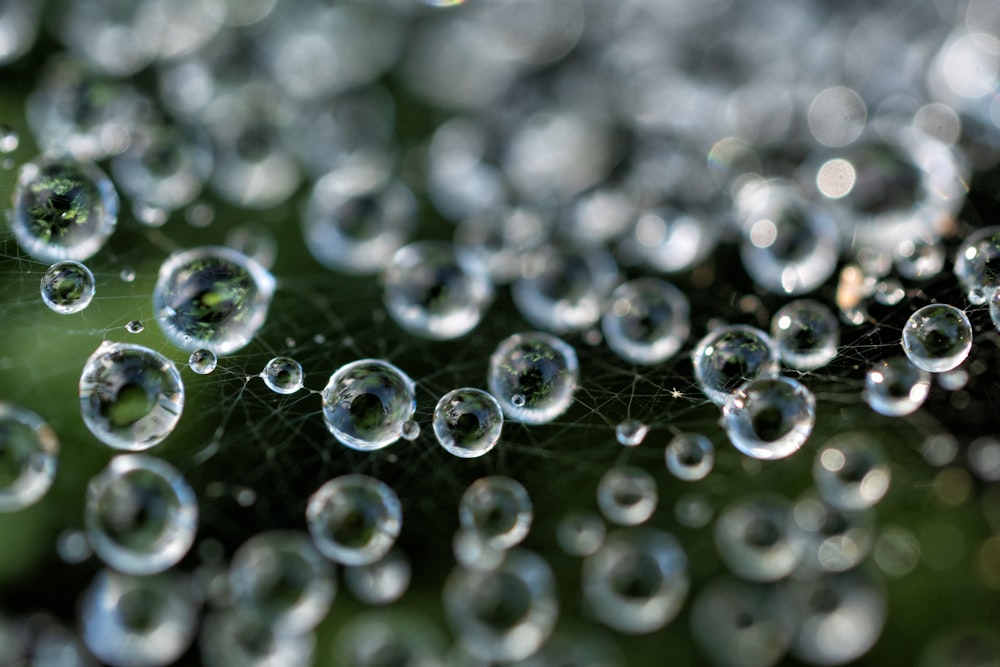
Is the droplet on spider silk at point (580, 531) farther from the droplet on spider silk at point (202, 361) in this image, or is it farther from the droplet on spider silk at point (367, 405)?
the droplet on spider silk at point (202, 361)

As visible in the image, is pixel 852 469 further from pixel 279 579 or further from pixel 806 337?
pixel 279 579

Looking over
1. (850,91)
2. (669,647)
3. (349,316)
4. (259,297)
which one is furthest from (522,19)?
(669,647)

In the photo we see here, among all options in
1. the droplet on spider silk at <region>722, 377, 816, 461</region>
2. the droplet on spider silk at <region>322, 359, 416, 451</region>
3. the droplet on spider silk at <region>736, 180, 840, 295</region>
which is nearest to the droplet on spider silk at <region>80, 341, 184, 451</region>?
the droplet on spider silk at <region>322, 359, 416, 451</region>

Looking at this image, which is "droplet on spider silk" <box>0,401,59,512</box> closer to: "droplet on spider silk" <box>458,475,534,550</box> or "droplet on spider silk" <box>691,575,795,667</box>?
"droplet on spider silk" <box>458,475,534,550</box>

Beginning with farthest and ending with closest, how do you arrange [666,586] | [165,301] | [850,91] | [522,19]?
[522,19] < [850,91] < [666,586] < [165,301]

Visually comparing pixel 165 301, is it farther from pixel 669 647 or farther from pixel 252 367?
pixel 669 647

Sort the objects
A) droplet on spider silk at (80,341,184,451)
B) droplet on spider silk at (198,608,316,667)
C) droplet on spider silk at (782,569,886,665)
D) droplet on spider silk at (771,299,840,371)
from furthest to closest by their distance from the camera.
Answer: droplet on spider silk at (782,569,886,665) < droplet on spider silk at (198,608,316,667) < droplet on spider silk at (771,299,840,371) < droplet on spider silk at (80,341,184,451)
